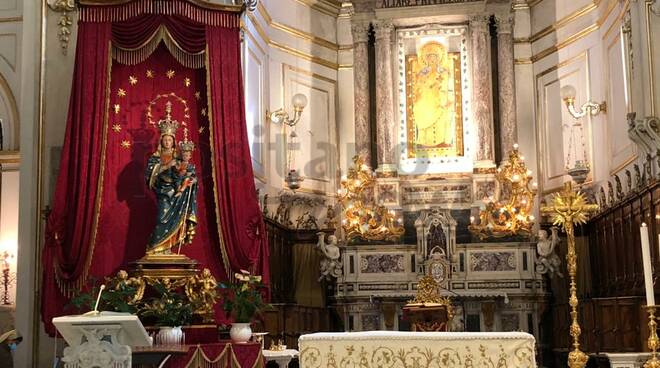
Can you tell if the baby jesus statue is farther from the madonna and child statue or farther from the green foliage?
the green foliage

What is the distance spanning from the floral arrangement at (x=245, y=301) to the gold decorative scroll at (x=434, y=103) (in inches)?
326

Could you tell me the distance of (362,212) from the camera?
57.2ft

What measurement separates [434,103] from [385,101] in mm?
1051

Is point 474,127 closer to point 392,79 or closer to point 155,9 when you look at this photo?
point 392,79

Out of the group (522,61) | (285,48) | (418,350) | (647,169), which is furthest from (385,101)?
(418,350)

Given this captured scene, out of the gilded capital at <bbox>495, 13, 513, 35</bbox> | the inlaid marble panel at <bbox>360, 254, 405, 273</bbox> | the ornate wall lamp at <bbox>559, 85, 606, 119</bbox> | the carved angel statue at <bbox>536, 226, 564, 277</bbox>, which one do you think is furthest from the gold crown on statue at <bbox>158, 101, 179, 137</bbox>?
the gilded capital at <bbox>495, 13, 513, 35</bbox>

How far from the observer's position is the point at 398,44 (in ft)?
62.5

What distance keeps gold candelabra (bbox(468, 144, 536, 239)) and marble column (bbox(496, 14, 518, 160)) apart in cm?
68

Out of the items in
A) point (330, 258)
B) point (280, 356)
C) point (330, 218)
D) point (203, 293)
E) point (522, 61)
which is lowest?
point (280, 356)

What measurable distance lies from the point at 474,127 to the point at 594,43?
2.83m

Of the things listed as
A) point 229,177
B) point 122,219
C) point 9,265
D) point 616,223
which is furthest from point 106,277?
point 616,223

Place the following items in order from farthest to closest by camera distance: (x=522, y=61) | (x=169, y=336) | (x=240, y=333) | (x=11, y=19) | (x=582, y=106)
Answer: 1. (x=522, y=61)
2. (x=582, y=106)
3. (x=11, y=19)
4. (x=240, y=333)
5. (x=169, y=336)

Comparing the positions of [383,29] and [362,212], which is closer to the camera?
[362,212]

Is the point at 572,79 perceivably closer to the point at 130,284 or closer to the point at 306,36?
the point at 306,36
